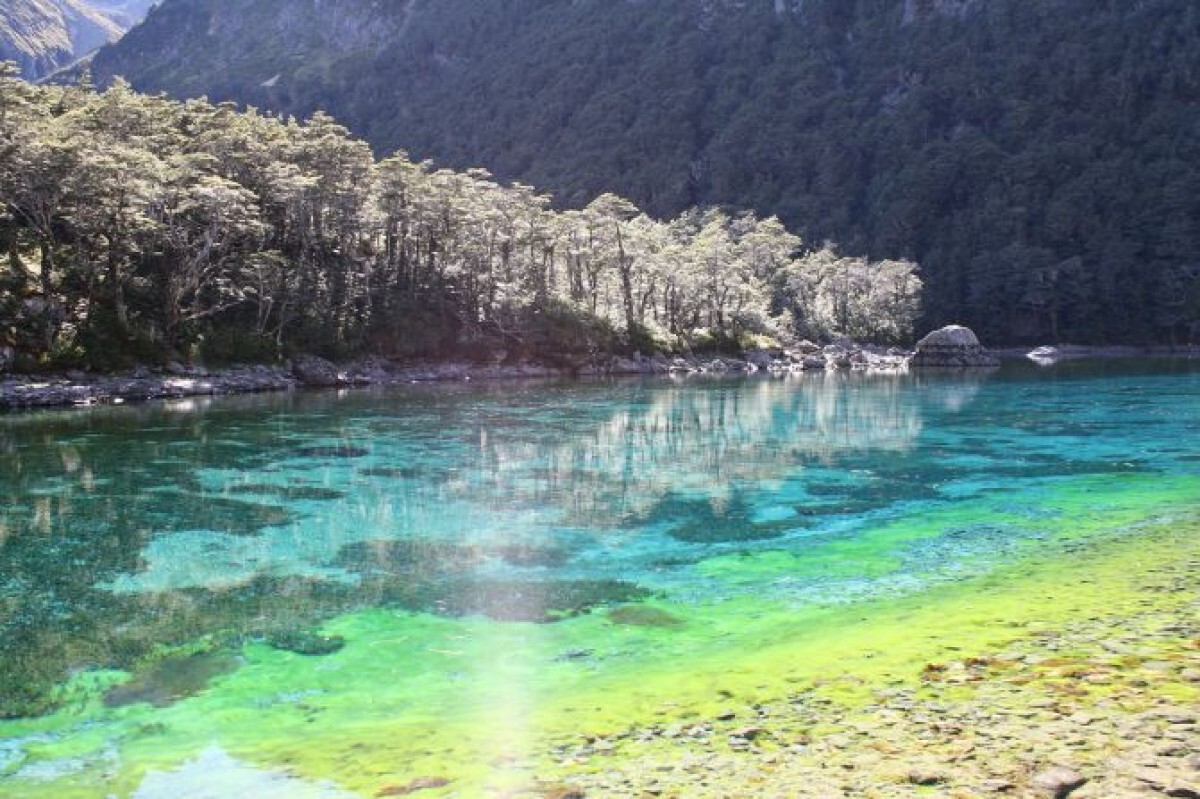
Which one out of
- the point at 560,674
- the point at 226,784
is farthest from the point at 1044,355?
the point at 226,784

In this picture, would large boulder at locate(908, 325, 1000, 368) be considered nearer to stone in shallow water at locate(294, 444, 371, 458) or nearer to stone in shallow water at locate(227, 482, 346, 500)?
stone in shallow water at locate(294, 444, 371, 458)

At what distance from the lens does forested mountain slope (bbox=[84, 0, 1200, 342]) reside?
375 ft

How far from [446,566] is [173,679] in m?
5.35

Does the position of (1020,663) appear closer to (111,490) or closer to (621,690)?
(621,690)

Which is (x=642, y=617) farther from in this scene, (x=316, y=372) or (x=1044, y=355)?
(x=1044, y=355)

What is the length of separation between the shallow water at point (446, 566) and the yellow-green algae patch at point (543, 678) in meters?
0.05

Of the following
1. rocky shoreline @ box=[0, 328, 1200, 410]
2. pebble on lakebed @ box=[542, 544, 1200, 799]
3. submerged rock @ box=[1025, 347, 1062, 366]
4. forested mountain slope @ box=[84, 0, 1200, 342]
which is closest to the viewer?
pebble on lakebed @ box=[542, 544, 1200, 799]

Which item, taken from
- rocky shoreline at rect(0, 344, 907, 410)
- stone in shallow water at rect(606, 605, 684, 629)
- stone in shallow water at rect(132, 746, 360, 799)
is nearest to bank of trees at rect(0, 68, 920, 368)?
rocky shoreline at rect(0, 344, 907, 410)

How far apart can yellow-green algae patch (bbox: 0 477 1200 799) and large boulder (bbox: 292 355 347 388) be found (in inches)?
1833

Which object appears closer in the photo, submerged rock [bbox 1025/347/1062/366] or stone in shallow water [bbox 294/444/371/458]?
stone in shallow water [bbox 294/444/371/458]

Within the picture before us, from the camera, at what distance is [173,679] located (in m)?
9.36

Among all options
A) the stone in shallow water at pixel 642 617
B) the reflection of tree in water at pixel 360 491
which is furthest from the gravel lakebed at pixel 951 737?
the reflection of tree in water at pixel 360 491

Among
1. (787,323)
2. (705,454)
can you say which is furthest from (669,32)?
(705,454)

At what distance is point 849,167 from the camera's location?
498 ft
